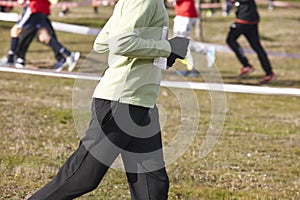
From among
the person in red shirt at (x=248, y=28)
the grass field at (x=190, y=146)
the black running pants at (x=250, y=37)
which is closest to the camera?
the grass field at (x=190, y=146)

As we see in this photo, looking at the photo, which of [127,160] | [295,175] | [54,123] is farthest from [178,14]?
[127,160]

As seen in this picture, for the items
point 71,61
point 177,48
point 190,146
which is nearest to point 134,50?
point 177,48

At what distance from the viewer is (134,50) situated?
3680 millimetres

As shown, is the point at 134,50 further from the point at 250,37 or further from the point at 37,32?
the point at 250,37

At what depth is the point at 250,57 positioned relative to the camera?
1802cm

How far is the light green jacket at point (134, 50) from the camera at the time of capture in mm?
3660

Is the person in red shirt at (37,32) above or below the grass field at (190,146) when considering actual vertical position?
below

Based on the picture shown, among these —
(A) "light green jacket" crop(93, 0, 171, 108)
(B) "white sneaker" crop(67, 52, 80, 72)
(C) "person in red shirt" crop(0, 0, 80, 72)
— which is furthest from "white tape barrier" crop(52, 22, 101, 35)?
(A) "light green jacket" crop(93, 0, 171, 108)

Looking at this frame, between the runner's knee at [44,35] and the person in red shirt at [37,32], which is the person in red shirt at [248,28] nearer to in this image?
the person in red shirt at [37,32]

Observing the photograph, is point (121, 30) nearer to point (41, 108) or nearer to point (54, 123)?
point (54, 123)

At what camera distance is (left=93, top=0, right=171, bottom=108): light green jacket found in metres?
3.66

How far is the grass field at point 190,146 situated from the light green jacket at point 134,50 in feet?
3.28

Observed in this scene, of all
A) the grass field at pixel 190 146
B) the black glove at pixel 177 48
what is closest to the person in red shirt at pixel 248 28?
the grass field at pixel 190 146

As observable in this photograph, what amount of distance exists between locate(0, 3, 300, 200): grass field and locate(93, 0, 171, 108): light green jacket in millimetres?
999
